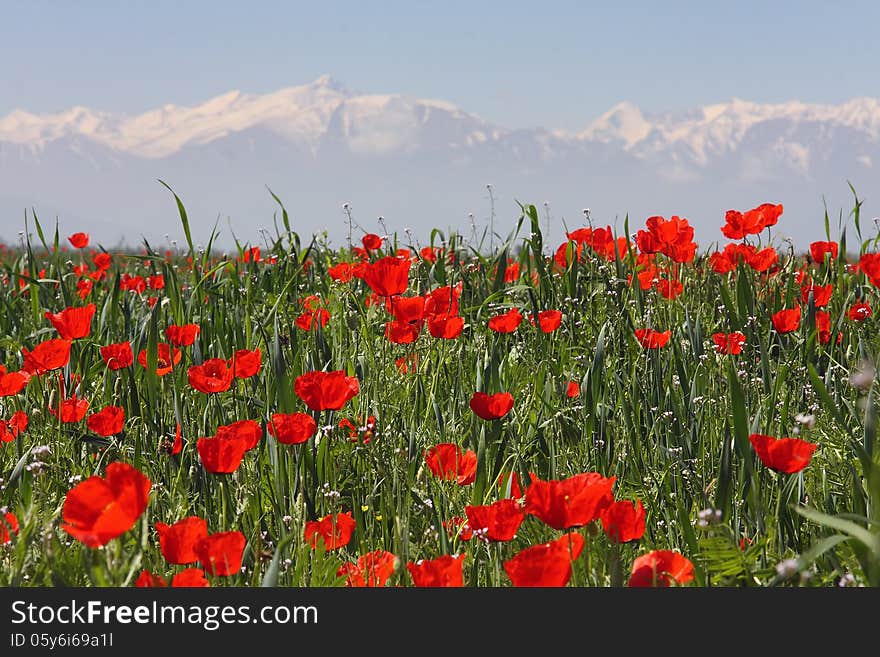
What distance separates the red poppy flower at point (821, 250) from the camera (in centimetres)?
379

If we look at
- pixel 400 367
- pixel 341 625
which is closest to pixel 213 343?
pixel 400 367

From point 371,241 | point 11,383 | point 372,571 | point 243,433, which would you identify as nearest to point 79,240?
point 371,241

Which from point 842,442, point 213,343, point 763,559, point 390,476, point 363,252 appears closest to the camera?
point 763,559

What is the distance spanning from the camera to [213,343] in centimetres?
330

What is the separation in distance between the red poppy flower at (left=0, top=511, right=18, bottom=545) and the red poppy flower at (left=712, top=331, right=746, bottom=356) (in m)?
1.87

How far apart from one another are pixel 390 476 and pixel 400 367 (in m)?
0.73

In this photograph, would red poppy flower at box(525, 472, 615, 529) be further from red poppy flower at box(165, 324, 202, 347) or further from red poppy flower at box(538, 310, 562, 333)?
red poppy flower at box(165, 324, 202, 347)

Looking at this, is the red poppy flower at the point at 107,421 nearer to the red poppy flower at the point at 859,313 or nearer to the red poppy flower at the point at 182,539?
the red poppy flower at the point at 182,539

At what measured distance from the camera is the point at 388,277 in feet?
7.98

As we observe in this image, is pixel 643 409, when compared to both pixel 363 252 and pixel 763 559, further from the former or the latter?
pixel 363 252

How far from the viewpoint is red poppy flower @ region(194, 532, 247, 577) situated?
134 centimetres

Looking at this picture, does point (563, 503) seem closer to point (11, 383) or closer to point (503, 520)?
point (503, 520)

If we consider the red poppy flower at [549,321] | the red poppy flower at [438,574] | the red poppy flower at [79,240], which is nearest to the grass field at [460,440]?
the red poppy flower at [438,574]

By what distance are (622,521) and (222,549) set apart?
634 millimetres
